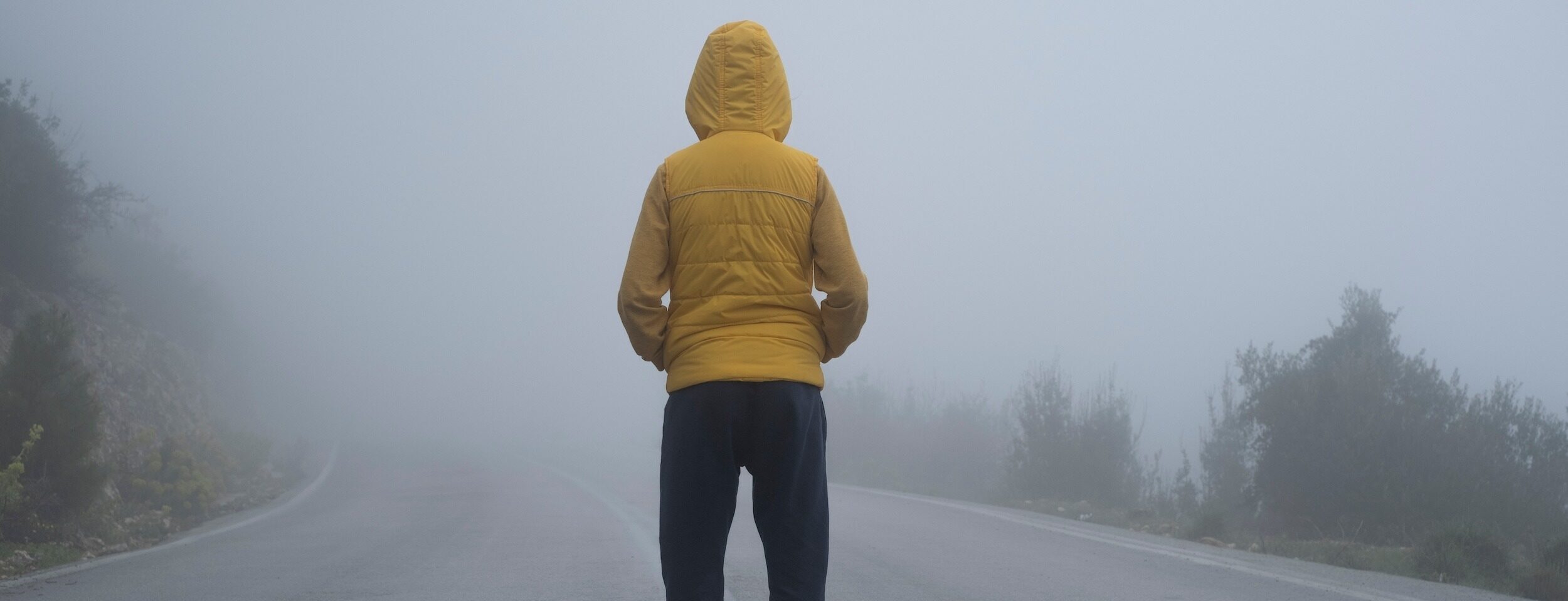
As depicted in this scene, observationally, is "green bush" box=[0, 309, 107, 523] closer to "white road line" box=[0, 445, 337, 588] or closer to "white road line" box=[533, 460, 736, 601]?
"white road line" box=[0, 445, 337, 588]

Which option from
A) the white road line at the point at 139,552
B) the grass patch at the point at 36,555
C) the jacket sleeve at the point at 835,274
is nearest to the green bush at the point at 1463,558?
the jacket sleeve at the point at 835,274

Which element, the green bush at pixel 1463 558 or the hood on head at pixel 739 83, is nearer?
the hood on head at pixel 739 83

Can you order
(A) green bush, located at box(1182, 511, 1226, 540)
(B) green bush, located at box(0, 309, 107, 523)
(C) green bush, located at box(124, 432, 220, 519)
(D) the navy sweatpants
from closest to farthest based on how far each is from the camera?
1. (D) the navy sweatpants
2. (B) green bush, located at box(0, 309, 107, 523)
3. (A) green bush, located at box(1182, 511, 1226, 540)
4. (C) green bush, located at box(124, 432, 220, 519)

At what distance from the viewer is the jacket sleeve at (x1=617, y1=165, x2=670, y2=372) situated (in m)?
2.80

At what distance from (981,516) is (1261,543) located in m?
2.98

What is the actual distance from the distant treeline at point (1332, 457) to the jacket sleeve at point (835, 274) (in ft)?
22.1

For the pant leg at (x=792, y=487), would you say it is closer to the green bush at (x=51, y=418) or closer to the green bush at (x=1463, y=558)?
the green bush at (x=1463, y=558)

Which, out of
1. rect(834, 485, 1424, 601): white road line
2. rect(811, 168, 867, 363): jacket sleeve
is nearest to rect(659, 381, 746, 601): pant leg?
rect(811, 168, 867, 363): jacket sleeve

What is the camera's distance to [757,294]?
2.75m

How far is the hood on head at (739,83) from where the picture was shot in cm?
294

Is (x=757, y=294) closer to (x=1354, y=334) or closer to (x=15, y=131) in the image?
(x=1354, y=334)

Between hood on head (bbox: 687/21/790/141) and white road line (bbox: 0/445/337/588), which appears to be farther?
white road line (bbox: 0/445/337/588)

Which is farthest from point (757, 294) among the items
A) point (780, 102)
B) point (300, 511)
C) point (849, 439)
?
point (849, 439)

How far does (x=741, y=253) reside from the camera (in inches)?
109
